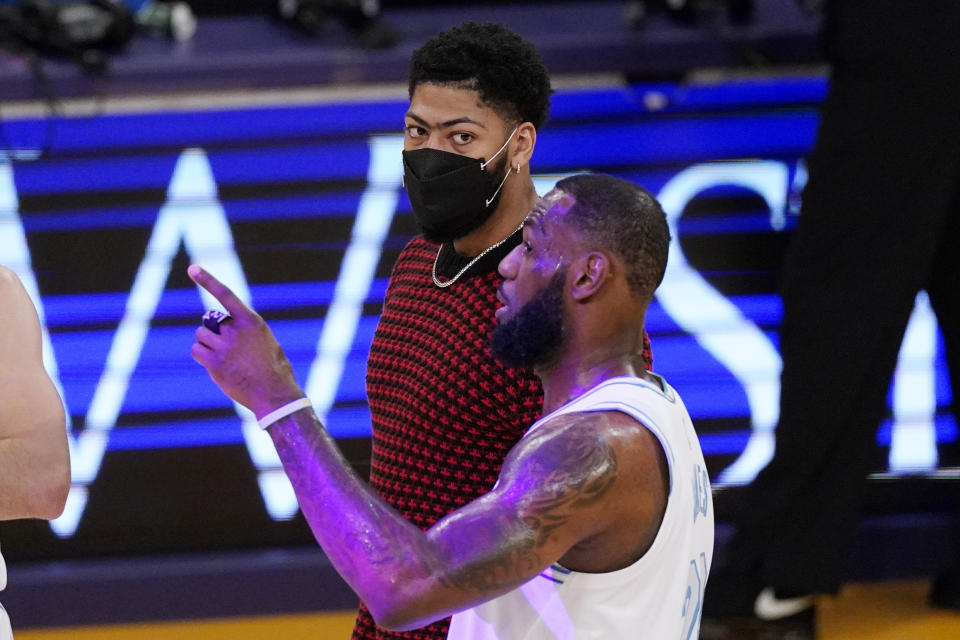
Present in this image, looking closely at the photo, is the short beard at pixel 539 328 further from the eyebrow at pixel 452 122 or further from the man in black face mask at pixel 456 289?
the eyebrow at pixel 452 122

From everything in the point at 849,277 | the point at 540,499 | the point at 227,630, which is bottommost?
the point at 227,630

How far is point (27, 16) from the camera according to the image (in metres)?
3.99

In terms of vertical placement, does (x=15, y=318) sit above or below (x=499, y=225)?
below

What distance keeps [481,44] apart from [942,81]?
Answer: 184 centimetres

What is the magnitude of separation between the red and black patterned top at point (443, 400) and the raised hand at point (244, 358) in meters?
0.34

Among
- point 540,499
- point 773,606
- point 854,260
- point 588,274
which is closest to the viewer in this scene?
point 540,499

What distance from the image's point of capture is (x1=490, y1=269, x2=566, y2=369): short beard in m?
1.58

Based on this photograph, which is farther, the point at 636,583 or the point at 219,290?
the point at 219,290

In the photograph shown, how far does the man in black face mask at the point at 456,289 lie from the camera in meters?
1.87

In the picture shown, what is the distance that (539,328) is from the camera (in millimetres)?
1578

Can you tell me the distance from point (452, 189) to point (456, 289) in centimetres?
17

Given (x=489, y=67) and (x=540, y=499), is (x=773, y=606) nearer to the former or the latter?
(x=489, y=67)

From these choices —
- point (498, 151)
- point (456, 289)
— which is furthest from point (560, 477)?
point (498, 151)

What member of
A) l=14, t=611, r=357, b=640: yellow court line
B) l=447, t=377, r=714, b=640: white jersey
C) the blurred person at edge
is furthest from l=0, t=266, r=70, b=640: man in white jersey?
the blurred person at edge
